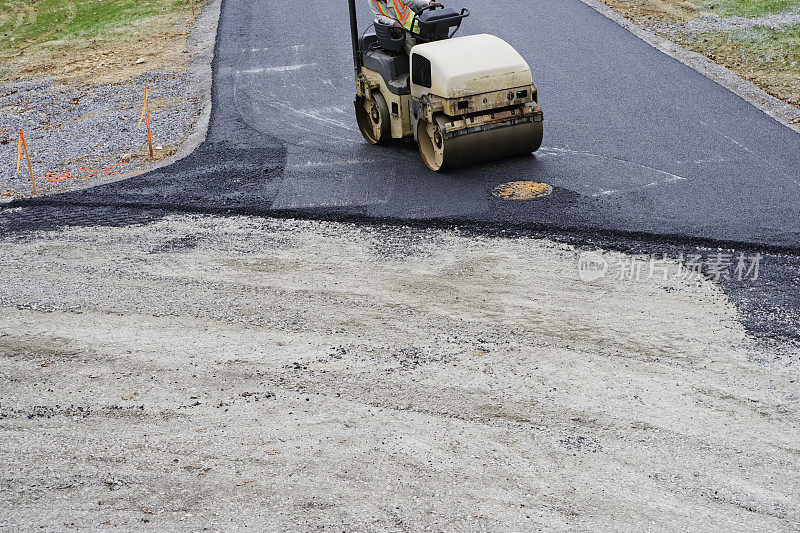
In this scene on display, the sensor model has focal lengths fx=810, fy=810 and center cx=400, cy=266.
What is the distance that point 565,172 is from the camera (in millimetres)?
9867

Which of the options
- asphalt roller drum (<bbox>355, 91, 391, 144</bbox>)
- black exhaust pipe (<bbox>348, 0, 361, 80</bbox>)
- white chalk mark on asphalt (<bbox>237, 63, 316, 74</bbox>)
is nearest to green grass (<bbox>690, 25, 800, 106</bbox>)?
asphalt roller drum (<bbox>355, 91, 391, 144</bbox>)

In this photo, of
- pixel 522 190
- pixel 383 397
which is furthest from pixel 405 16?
pixel 383 397

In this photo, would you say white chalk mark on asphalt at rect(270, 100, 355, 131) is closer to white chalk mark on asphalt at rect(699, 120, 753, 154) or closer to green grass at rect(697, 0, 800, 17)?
white chalk mark on asphalt at rect(699, 120, 753, 154)

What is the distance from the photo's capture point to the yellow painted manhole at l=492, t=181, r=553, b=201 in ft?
30.5

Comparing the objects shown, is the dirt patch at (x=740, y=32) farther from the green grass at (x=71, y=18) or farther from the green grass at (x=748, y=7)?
the green grass at (x=71, y=18)

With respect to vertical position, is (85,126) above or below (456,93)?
below

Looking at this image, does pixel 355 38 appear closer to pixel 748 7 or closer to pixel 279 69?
pixel 279 69

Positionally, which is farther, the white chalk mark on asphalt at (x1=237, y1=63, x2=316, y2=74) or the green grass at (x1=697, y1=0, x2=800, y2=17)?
the green grass at (x1=697, y1=0, x2=800, y2=17)

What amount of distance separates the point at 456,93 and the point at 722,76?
5817 millimetres

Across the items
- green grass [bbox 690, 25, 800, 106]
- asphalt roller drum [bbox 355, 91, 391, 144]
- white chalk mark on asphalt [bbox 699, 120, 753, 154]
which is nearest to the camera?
white chalk mark on asphalt [bbox 699, 120, 753, 154]

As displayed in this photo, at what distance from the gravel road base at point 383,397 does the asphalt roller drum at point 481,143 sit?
6.42 feet

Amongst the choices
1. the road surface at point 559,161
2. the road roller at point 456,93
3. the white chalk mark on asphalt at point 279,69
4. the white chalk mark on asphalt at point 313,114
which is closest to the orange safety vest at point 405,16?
the road roller at point 456,93

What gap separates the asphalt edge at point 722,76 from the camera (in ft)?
37.3

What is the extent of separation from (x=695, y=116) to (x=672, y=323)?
5.73 metres
